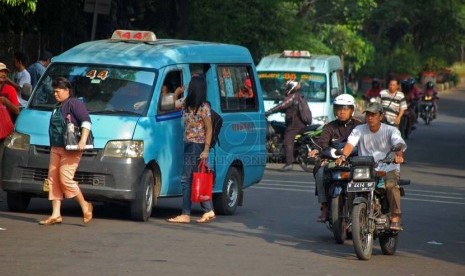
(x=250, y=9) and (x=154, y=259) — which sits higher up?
(x=250, y=9)

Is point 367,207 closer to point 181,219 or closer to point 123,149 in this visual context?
point 181,219

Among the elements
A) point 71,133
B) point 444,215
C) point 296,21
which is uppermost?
point 296,21

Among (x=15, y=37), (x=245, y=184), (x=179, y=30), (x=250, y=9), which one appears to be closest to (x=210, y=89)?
(x=245, y=184)

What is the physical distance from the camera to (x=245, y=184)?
53.5 feet

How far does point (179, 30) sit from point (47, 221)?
17587 mm

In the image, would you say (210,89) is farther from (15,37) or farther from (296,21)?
(296,21)

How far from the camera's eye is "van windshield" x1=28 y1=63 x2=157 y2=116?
14.2 meters

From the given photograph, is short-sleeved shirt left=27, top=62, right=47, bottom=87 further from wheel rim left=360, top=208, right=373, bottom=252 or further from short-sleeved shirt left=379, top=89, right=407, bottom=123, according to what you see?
short-sleeved shirt left=379, top=89, right=407, bottom=123

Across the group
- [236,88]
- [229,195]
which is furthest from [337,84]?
[229,195]

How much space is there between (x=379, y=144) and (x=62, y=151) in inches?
134

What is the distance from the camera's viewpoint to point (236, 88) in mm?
16094

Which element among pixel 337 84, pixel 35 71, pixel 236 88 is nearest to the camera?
pixel 236 88

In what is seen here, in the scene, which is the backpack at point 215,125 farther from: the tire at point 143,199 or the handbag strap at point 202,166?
the tire at point 143,199

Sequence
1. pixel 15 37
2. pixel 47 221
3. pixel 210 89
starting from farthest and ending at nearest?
pixel 15 37 → pixel 210 89 → pixel 47 221
